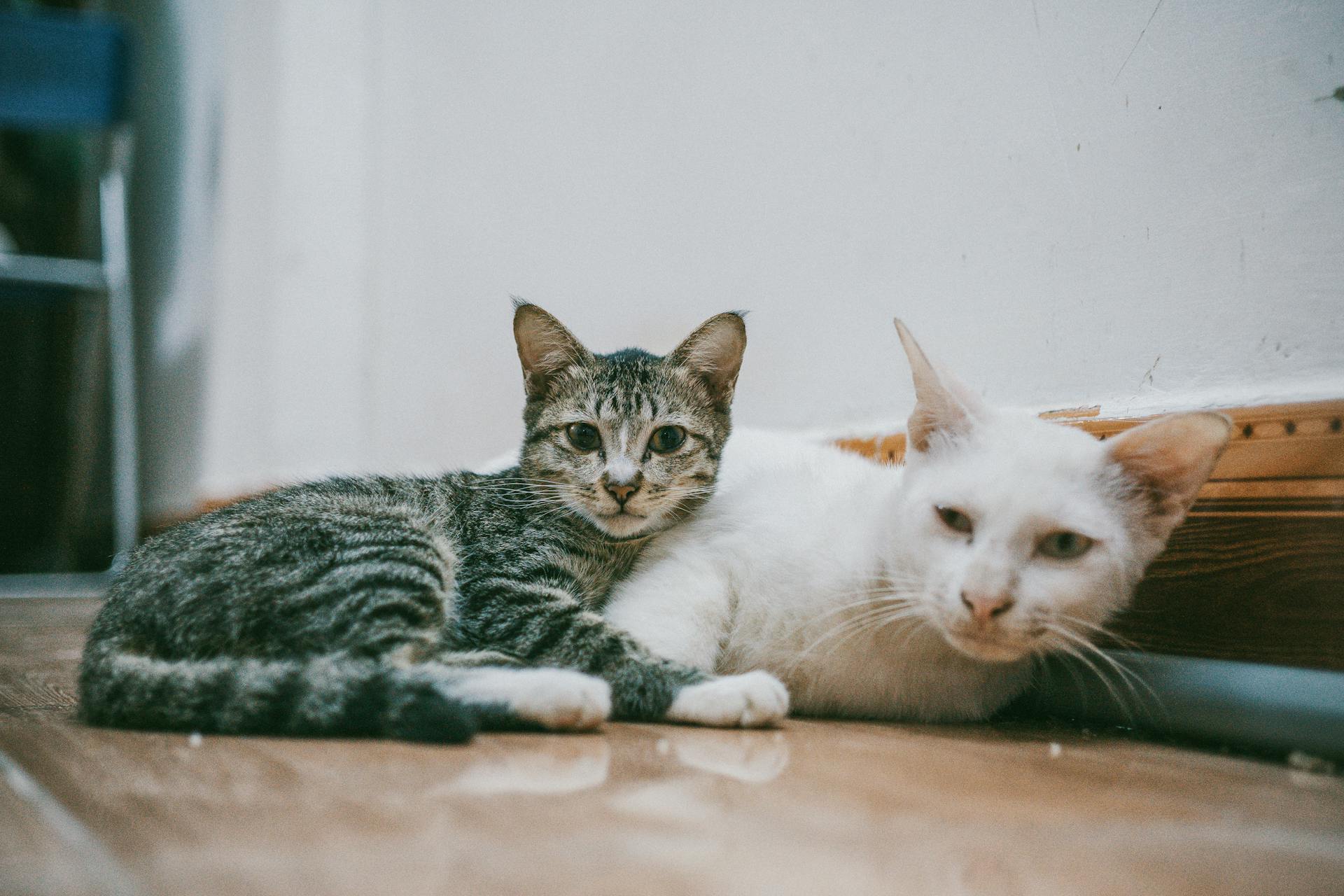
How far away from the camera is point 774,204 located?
79.1 inches

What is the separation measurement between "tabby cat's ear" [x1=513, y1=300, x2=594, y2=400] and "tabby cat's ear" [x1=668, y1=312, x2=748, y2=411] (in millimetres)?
164

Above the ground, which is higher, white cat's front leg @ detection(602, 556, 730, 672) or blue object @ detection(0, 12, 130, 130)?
blue object @ detection(0, 12, 130, 130)

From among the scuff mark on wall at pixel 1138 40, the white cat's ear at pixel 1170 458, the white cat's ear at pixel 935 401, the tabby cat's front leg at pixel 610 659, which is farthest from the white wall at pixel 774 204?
the tabby cat's front leg at pixel 610 659

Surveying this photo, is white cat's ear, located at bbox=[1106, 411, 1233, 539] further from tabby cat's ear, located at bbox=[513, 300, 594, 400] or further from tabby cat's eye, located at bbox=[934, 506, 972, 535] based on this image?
tabby cat's ear, located at bbox=[513, 300, 594, 400]

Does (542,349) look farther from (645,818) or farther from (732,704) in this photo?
(645,818)

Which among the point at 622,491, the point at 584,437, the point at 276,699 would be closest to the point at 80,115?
the point at 584,437

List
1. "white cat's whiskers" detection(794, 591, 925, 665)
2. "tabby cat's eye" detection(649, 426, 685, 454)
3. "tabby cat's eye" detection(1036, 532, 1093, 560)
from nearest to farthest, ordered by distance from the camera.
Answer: "tabby cat's eye" detection(1036, 532, 1093, 560)
"white cat's whiskers" detection(794, 591, 925, 665)
"tabby cat's eye" detection(649, 426, 685, 454)

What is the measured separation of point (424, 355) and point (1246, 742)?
8.60 feet

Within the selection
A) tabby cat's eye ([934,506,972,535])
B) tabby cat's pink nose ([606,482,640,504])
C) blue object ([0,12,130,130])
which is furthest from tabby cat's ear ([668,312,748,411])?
blue object ([0,12,130,130])

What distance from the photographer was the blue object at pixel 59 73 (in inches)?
123

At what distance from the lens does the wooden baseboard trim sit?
1.08 metres

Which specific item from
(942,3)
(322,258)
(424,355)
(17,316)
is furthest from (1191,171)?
(17,316)

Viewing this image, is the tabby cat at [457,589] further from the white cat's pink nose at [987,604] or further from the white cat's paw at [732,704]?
the white cat's pink nose at [987,604]

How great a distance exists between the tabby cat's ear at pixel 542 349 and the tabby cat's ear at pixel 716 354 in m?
0.16
